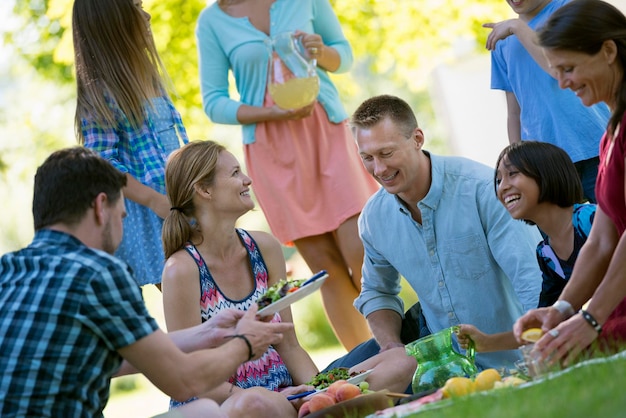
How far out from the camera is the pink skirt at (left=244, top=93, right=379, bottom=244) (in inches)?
228

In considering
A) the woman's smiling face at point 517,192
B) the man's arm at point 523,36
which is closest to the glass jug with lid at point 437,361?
the woman's smiling face at point 517,192

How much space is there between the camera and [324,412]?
3.51m

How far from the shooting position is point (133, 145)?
5145 millimetres

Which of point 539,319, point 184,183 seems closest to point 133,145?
point 184,183

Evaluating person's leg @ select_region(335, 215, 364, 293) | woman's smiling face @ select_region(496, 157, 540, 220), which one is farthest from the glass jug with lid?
person's leg @ select_region(335, 215, 364, 293)

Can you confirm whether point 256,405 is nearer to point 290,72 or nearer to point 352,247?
point 352,247

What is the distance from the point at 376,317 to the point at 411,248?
1.34 feet

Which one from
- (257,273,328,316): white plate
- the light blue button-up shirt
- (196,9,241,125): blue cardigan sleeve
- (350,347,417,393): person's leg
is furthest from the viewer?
(196,9,241,125): blue cardigan sleeve

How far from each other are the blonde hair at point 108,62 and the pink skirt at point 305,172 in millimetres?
993

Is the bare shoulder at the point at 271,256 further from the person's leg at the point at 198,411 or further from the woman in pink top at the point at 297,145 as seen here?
the person's leg at the point at 198,411

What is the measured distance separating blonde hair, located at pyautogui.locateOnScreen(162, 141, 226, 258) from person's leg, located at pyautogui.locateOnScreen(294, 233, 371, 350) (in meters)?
1.23

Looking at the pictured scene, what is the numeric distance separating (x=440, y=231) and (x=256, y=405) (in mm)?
1319

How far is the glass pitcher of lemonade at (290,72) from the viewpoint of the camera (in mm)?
5445

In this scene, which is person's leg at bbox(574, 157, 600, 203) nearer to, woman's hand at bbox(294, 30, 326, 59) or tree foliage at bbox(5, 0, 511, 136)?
woman's hand at bbox(294, 30, 326, 59)
